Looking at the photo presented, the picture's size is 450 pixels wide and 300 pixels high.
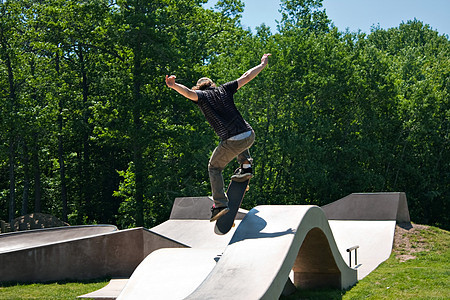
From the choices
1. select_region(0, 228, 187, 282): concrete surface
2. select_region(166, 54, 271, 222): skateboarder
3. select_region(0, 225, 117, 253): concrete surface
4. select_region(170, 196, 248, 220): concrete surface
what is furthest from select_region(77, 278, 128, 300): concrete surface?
select_region(170, 196, 248, 220): concrete surface

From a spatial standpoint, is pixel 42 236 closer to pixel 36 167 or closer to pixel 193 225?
pixel 193 225

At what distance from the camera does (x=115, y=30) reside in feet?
87.4

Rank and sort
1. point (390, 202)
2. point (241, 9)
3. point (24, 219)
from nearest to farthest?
point (390, 202)
point (24, 219)
point (241, 9)

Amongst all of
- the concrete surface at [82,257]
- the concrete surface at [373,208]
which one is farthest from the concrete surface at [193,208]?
the concrete surface at [82,257]

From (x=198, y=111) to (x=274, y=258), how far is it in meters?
22.4

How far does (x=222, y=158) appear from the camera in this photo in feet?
22.4

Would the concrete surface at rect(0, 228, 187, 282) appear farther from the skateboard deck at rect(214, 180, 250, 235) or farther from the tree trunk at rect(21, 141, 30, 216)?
the tree trunk at rect(21, 141, 30, 216)

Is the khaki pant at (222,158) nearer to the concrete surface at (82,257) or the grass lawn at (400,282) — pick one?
the grass lawn at (400,282)

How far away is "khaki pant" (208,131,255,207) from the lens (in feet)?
22.2

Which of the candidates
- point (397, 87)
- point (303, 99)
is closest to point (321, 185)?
point (303, 99)

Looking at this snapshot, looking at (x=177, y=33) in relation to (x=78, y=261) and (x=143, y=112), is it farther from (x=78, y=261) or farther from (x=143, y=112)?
(x=78, y=261)

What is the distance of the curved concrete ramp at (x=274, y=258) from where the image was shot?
18.2 feet

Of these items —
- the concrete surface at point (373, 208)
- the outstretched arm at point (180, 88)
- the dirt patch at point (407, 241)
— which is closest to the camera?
the outstretched arm at point (180, 88)

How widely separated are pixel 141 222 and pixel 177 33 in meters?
10.2
